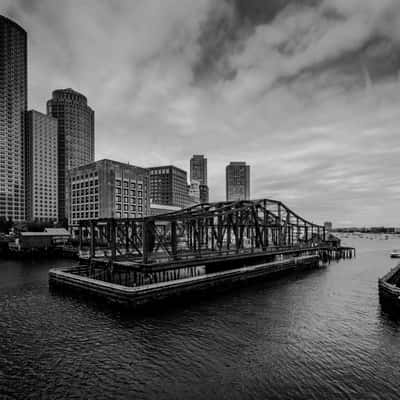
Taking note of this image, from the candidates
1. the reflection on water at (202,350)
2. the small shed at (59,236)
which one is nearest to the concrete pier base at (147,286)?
the reflection on water at (202,350)

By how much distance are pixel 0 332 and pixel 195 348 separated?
18.9 m

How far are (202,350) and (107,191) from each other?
115 metres

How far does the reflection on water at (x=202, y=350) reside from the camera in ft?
55.9

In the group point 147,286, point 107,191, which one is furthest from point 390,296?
point 107,191

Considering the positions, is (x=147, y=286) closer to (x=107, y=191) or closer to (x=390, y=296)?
(x=390, y=296)

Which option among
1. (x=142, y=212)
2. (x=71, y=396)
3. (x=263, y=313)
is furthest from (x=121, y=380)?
(x=142, y=212)

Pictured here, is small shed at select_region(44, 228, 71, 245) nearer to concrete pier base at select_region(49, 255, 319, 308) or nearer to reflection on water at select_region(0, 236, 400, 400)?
concrete pier base at select_region(49, 255, 319, 308)

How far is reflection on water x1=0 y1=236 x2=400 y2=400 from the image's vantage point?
17047 millimetres

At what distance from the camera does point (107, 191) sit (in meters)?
127

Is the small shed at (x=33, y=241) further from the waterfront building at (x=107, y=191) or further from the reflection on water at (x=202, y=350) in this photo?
the reflection on water at (x=202, y=350)

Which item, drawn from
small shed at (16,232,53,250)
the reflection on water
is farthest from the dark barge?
small shed at (16,232,53,250)

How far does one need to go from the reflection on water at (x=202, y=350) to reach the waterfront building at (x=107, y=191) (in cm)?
9321

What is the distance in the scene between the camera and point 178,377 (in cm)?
1803

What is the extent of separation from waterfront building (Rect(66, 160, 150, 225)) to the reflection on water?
306 ft
